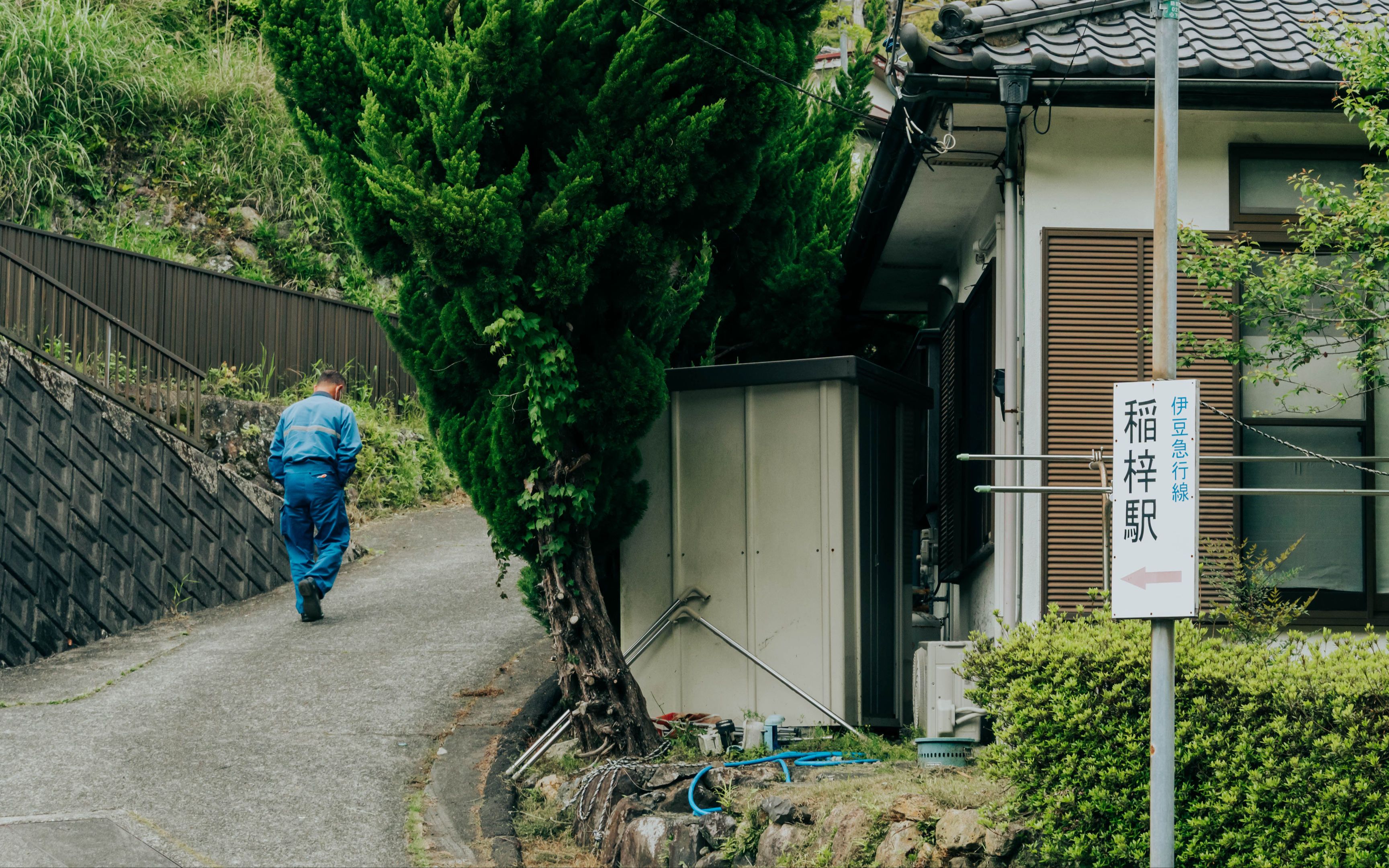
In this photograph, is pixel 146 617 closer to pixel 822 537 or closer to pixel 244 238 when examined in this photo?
pixel 822 537

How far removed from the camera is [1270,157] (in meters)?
7.78

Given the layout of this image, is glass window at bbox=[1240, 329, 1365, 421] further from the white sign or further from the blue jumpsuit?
the blue jumpsuit

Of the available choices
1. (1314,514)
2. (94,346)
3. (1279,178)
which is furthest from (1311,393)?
(94,346)

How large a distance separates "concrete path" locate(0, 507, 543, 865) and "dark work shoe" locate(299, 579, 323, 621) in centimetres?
8

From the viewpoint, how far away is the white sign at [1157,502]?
451 centimetres

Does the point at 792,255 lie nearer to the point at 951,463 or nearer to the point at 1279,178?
the point at 951,463

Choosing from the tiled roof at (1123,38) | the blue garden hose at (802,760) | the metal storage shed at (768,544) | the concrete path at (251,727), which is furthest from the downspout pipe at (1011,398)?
the concrete path at (251,727)

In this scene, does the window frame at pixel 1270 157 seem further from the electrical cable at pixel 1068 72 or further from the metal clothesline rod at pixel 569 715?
the metal clothesline rod at pixel 569 715

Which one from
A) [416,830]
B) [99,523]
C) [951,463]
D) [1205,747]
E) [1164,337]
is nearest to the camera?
[1164,337]

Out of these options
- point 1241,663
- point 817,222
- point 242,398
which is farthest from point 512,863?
point 242,398

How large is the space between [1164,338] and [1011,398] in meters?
2.99

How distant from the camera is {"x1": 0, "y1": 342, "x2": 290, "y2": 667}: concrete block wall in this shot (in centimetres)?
1002

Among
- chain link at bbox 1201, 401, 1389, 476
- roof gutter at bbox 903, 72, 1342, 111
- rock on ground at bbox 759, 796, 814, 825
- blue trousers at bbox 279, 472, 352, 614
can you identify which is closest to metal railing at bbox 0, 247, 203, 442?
blue trousers at bbox 279, 472, 352, 614

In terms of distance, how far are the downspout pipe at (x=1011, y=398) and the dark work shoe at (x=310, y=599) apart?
572cm
